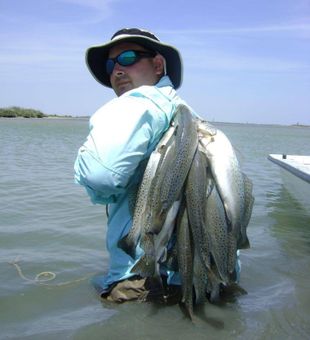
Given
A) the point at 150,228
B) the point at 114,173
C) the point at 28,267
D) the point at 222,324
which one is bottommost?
the point at 28,267

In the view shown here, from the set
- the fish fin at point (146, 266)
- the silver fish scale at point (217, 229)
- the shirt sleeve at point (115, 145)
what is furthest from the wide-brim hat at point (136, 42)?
the fish fin at point (146, 266)

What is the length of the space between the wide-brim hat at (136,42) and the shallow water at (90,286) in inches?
36.7

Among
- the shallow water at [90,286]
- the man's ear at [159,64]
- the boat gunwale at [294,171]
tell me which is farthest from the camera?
the boat gunwale at [294,171]

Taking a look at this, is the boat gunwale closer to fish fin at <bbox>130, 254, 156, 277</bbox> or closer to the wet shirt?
the wet shirt

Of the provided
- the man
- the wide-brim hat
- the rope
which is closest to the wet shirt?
the man

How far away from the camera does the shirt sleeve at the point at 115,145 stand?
3.04 meters

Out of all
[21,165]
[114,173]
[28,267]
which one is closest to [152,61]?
[114,173]

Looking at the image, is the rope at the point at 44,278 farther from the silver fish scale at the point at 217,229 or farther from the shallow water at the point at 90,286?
the silver fish scale at the point at 217,229

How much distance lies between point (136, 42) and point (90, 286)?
240cm

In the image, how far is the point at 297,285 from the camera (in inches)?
192

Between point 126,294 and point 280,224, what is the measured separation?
5236 mm

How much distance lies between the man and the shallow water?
287 mm

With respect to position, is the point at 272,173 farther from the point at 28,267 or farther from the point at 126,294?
the point at 126,294

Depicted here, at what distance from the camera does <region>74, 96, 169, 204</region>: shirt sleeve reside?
9.96ft
